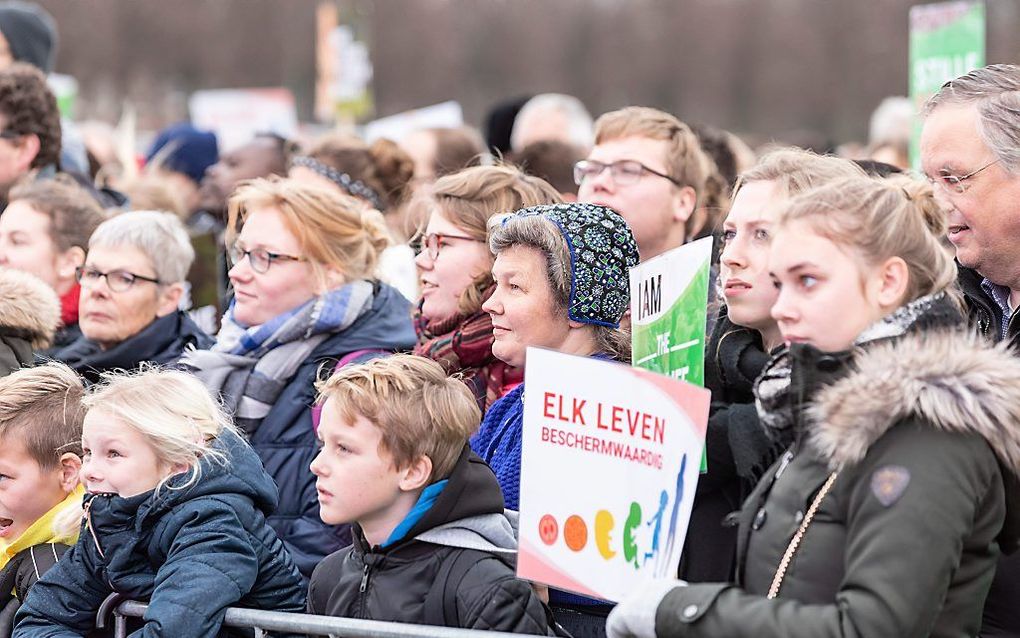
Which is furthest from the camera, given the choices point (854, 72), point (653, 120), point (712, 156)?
point (854, 72)

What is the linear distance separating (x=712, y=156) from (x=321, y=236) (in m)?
3.03

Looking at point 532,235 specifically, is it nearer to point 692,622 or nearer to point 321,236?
point 321,236

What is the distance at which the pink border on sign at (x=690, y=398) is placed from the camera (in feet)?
11.0

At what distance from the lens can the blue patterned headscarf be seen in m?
4.52

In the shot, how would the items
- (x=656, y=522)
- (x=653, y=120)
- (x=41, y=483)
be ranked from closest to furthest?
(x=656, y=522) < (x=41, y=483) < (x=653, y=120)

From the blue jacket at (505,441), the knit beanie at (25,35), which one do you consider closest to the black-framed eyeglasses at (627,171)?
the blue jacket at (505,441)

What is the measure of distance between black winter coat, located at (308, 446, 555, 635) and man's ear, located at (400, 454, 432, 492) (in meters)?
0.09

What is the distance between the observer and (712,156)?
795cm

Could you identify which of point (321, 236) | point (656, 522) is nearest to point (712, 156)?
point (321, 236)

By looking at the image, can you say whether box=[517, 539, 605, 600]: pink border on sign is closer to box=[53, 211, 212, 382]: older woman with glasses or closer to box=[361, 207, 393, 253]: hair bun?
box=[361, 207, 393, 253]: hair bun

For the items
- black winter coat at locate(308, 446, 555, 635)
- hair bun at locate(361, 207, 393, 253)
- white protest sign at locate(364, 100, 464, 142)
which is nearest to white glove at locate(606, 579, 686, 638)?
black winter coat at locate(308, 446, 555, 635)

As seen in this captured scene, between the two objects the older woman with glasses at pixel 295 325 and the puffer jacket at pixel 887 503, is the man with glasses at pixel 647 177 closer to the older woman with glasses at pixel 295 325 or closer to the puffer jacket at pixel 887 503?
the older woman with glasses at pixel 295 325

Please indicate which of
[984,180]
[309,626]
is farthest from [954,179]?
[309,626]

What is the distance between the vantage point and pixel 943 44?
26.1 feet
